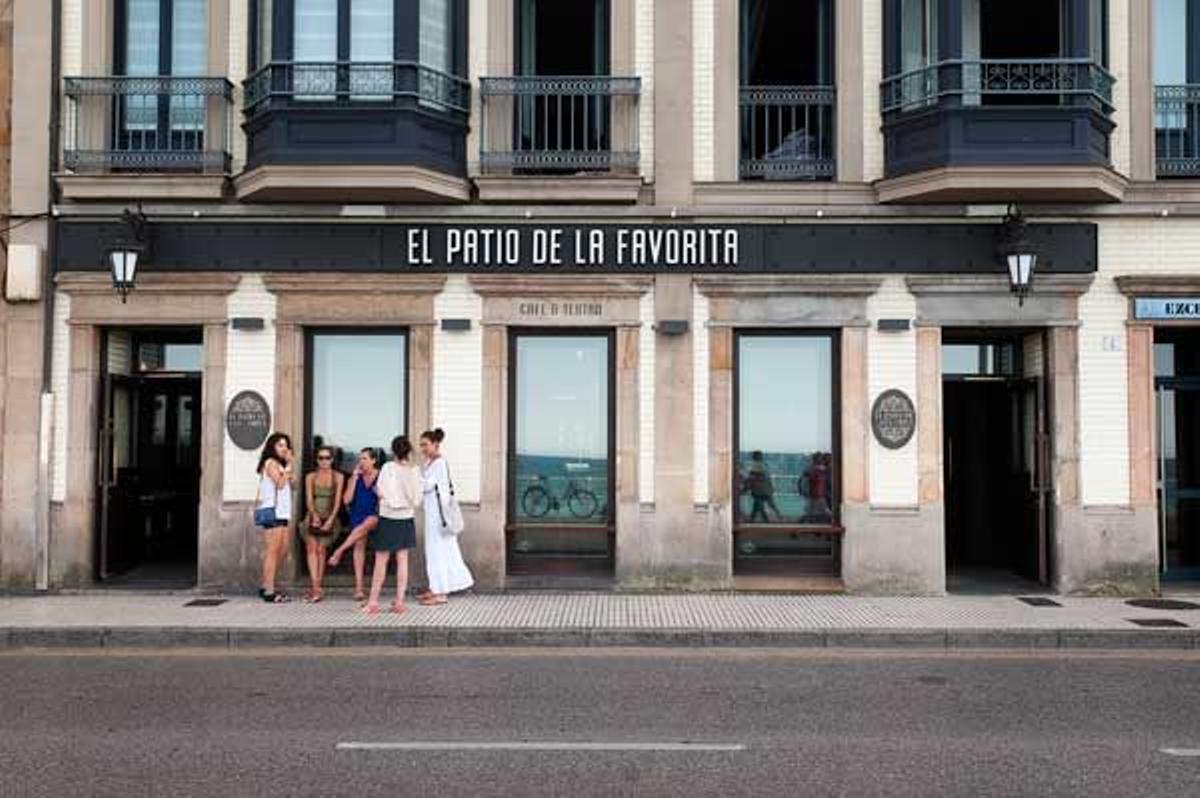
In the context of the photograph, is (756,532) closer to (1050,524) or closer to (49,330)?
(1050,524)

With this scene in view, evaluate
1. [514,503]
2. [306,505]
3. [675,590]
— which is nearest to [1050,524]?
[675,590]

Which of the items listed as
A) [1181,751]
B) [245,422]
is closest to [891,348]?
[1181,751]

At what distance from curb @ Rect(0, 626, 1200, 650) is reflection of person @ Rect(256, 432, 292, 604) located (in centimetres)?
182

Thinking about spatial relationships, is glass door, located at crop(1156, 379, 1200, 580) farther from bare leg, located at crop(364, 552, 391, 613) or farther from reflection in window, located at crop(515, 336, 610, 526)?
bare leg, located at crop(364, 552, 391, 613)

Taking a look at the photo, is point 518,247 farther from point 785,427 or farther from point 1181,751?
point 1181,751

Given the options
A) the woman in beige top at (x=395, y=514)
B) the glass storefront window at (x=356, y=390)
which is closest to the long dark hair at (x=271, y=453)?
the glass storefront window at (x=356, y=390)

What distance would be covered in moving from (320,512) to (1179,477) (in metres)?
10.2

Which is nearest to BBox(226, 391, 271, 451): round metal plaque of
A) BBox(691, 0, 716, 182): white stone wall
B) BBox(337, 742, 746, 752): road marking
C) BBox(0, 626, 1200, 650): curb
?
BBox(0, 626, 1200, 650): curb

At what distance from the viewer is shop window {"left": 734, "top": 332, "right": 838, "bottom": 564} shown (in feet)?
42.0

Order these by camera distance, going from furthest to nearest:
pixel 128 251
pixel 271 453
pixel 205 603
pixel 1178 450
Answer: pixel 1178 450, pixel 128 251, pixel 271 453, pixel 205 603

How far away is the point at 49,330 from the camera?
12.7 meters

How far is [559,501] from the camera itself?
509 inches

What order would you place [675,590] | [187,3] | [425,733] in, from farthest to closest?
1. [187,3]
2. [675,590]
3. [425,733]

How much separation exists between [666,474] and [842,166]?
415cm
